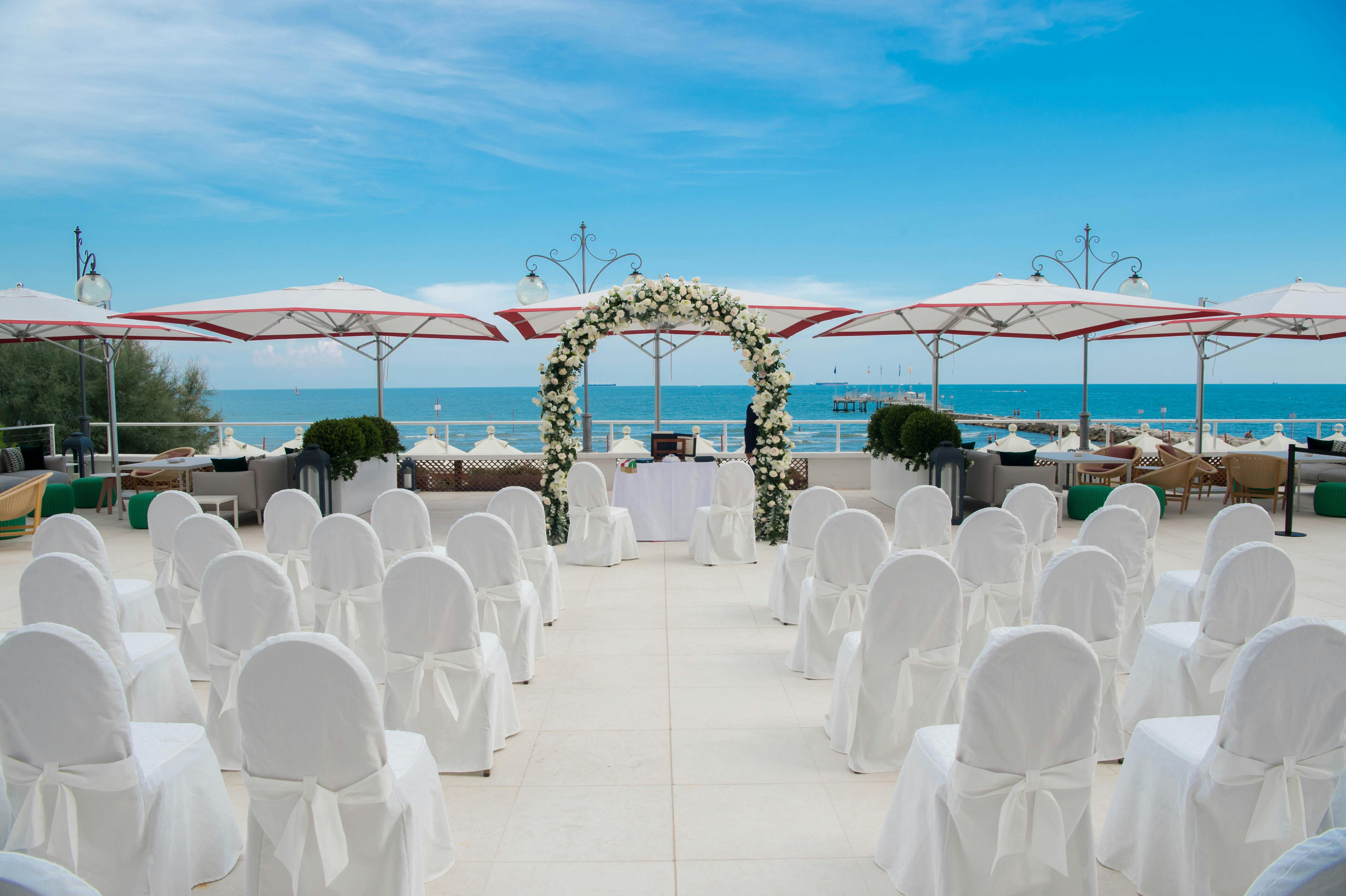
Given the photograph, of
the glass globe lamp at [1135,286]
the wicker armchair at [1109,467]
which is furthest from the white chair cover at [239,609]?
the glass globe lamp at [1135,286]

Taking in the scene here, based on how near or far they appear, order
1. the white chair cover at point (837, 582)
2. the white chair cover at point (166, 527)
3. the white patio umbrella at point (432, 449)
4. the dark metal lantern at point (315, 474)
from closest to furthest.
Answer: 1. the white chair cover at point (837, 582)
2. the white chair cover at point (166, 527)
3. the dark metal lantern at point (315, 474)
4. the white patio umbrella at point (432, 449)

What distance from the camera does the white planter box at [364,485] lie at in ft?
31.7

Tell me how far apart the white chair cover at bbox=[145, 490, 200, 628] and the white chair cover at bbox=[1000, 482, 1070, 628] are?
214 inches

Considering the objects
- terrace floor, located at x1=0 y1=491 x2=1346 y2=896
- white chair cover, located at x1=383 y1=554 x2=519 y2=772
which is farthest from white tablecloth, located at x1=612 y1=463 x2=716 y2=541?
white chair cover, located at x1=383 y1=554 x2=519 y2=772

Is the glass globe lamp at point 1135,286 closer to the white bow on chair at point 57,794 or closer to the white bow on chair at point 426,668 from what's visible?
the white bow on chair at point 426,668

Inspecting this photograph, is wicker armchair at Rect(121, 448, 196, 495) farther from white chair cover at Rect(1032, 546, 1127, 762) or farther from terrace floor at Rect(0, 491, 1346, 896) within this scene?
white chair cover at Rect(1032, 546, 1127, 762)

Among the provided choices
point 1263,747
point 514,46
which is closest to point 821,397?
point 514,46

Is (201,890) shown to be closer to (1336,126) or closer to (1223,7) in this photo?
(1223,7)

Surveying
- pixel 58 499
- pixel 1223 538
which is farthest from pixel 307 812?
pixel 58 499

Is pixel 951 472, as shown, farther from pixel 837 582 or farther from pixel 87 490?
pixel 87 490

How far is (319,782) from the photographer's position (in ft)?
7.17

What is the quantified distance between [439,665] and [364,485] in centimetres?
750

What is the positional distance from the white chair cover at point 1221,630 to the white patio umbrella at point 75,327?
10976 mm

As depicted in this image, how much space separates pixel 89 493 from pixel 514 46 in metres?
12.9
